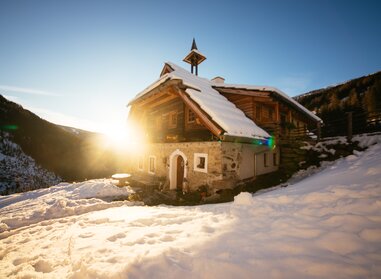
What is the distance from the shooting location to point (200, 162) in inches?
367

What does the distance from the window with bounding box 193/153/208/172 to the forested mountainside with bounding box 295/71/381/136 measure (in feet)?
36.0

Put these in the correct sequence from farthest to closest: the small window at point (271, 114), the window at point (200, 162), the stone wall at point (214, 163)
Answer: the small window at point (271, 114), the window at point (200, 162), the stone wall at point (214, 163)

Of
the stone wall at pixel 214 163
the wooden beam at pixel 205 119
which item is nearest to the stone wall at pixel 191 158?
the stone wall at pixel 214 163

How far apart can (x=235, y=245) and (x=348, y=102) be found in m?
28.4

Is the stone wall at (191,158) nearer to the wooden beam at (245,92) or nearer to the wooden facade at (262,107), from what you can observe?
the wooden facade at (262,107)

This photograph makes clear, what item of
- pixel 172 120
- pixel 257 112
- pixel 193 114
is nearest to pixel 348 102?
pixel 257 112

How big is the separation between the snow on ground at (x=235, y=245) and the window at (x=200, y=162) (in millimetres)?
4781

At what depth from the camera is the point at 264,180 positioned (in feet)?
34.0

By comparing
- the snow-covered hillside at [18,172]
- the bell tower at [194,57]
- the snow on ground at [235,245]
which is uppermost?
the bell tower at [194,57]

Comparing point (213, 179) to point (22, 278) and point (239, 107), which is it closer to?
point (239, 107)

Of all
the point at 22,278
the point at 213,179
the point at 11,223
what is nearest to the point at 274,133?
the point at 213,179

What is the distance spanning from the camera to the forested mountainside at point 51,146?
2425cm

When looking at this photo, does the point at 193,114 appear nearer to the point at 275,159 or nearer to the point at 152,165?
the point at 152,165

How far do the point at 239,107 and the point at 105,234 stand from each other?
10.3m
